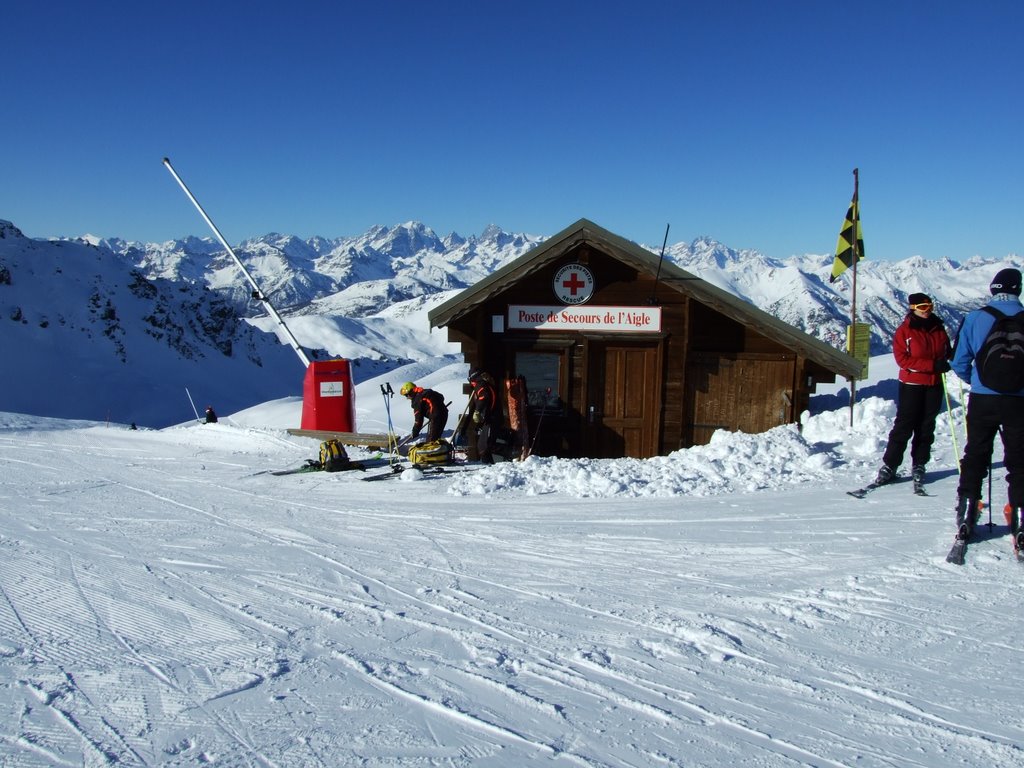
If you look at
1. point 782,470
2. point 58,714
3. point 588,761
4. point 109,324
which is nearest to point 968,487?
point 782,470

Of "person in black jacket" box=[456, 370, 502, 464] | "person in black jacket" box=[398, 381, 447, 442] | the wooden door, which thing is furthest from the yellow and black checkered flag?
"person in black jacket" box=[398, 381, 447, 442]

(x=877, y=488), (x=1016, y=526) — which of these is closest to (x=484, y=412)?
(x=877, y=488)

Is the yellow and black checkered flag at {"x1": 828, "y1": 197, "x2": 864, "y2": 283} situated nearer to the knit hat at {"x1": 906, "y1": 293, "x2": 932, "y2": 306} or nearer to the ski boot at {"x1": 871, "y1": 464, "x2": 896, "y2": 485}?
the knit hat at {"x1": 906, "y1": 293, "x2": 932, "y2": 306}

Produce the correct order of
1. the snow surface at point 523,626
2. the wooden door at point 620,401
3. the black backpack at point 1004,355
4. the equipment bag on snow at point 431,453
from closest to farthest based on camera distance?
the snow surface at point 523,626 < the black backpack at point 1004,355 < the equipment bag on snow at point 431,453 < the wooden door at point 620,401

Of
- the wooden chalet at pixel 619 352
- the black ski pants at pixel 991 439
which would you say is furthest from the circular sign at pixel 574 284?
the black ski pants at pixel 991 439

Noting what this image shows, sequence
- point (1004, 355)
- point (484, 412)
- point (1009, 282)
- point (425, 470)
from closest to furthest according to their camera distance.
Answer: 1. point (1004, 355)
2. point (1009, 282)
3. point (425, 470)
4. point (484, 412)

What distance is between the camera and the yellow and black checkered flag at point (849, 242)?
12.0 metres

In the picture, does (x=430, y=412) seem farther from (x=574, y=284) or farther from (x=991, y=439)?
(x=991, y=439)

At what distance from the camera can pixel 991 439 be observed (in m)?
5.40

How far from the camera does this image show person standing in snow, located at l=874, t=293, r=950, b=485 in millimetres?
7090

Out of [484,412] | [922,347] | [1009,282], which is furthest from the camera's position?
[484,412]

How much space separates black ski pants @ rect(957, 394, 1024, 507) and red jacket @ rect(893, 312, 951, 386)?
170 cm

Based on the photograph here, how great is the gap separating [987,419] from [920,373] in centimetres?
194

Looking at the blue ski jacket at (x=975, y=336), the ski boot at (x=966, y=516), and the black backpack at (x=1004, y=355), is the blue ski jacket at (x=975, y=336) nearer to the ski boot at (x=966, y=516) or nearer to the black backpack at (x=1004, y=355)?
the black backpack at (x=1004, y=355)
